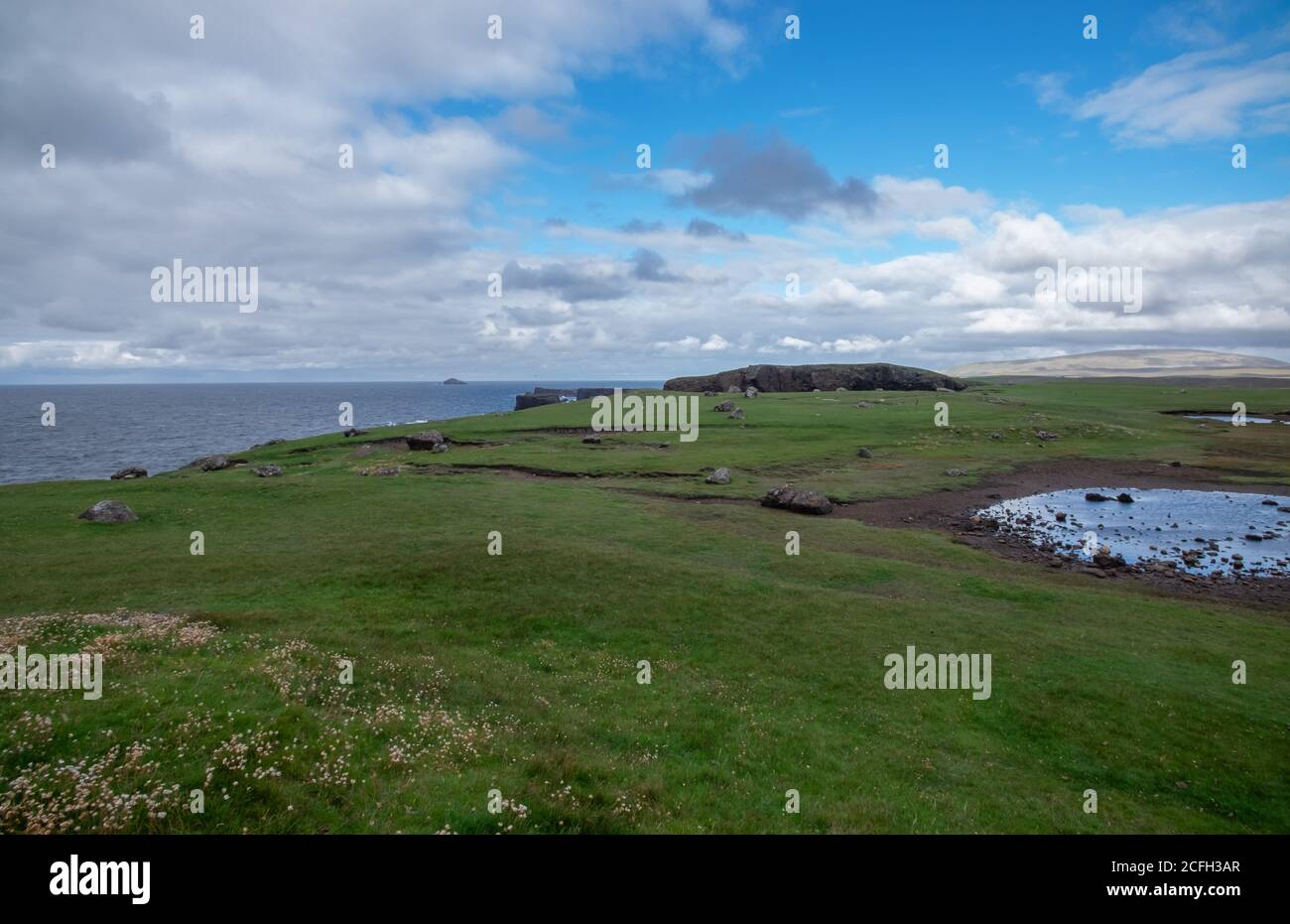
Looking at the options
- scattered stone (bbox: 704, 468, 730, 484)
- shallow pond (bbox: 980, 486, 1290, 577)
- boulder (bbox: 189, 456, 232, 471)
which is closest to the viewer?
shallow pond (bbox: 980, 486, 1290, 577)

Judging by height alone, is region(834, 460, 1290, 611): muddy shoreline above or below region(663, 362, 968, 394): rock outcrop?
below

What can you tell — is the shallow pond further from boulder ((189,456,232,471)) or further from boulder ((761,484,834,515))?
boulder ((189,456,232,471))

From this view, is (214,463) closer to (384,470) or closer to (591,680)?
(384,470)

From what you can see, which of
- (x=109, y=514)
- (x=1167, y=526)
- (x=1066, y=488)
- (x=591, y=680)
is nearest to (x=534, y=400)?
(x=109, y=514)

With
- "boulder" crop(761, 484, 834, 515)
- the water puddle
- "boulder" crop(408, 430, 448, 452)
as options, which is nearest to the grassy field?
"boulder" crop(761, 484, 834, 515)

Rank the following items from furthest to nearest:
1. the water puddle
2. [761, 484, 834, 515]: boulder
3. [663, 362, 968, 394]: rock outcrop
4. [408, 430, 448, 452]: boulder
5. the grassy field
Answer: [663, 362, 968, 394]: rock outcrop → the water puddle → [408, 430, 448, 452]: boulder → [761, 484, 834, 515]: boulder → the grassy field

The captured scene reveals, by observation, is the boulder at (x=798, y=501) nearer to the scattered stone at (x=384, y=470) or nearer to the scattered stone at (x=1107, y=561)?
the scattered stone at (x=1107, y=561)

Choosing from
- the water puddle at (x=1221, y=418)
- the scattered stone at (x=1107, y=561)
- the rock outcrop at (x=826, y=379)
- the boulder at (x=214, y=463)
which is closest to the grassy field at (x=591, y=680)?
the scattered stone at (x=1107, y=561)

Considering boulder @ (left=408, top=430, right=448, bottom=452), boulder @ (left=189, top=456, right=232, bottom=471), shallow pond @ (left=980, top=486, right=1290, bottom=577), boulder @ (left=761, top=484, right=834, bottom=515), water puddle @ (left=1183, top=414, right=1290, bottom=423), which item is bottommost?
shallow pond @ (left=980, top=486, right=1290, bottom=577)
